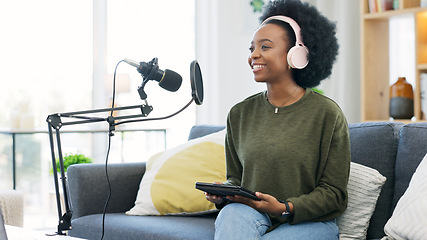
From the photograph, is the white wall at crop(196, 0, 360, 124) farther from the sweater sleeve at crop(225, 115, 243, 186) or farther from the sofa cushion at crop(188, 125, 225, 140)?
the sweater sleeve at crop(225, 115, 243, 186)

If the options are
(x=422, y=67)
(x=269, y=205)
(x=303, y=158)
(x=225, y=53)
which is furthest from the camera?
(x=225, y=53)

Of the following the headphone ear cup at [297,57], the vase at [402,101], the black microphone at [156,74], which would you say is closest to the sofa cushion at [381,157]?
the headphone ear cup at [297,57]

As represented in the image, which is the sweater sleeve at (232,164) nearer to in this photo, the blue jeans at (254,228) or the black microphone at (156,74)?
the blue jeans at (254,228)

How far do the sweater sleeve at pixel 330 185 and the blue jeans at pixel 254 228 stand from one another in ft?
0.10

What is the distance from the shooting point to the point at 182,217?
2242 mm

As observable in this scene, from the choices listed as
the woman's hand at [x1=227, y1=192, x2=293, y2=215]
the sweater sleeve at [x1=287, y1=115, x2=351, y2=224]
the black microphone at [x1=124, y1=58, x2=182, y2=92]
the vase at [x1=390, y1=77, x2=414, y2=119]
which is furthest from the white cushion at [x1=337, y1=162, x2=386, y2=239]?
the vase at [x1=390, y1=77, x2=414, y2=119]

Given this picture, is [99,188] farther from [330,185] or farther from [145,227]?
[330,185]

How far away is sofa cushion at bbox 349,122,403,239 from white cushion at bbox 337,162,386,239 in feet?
0.22

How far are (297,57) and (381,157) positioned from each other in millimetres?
440

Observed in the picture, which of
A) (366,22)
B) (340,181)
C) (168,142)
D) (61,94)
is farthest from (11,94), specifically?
(340,181)

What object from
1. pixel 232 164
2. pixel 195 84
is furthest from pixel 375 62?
pixel 195 84

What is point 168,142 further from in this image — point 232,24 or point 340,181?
point 340,181

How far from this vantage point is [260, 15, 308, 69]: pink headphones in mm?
1829

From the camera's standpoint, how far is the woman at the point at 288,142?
1.64 metres
